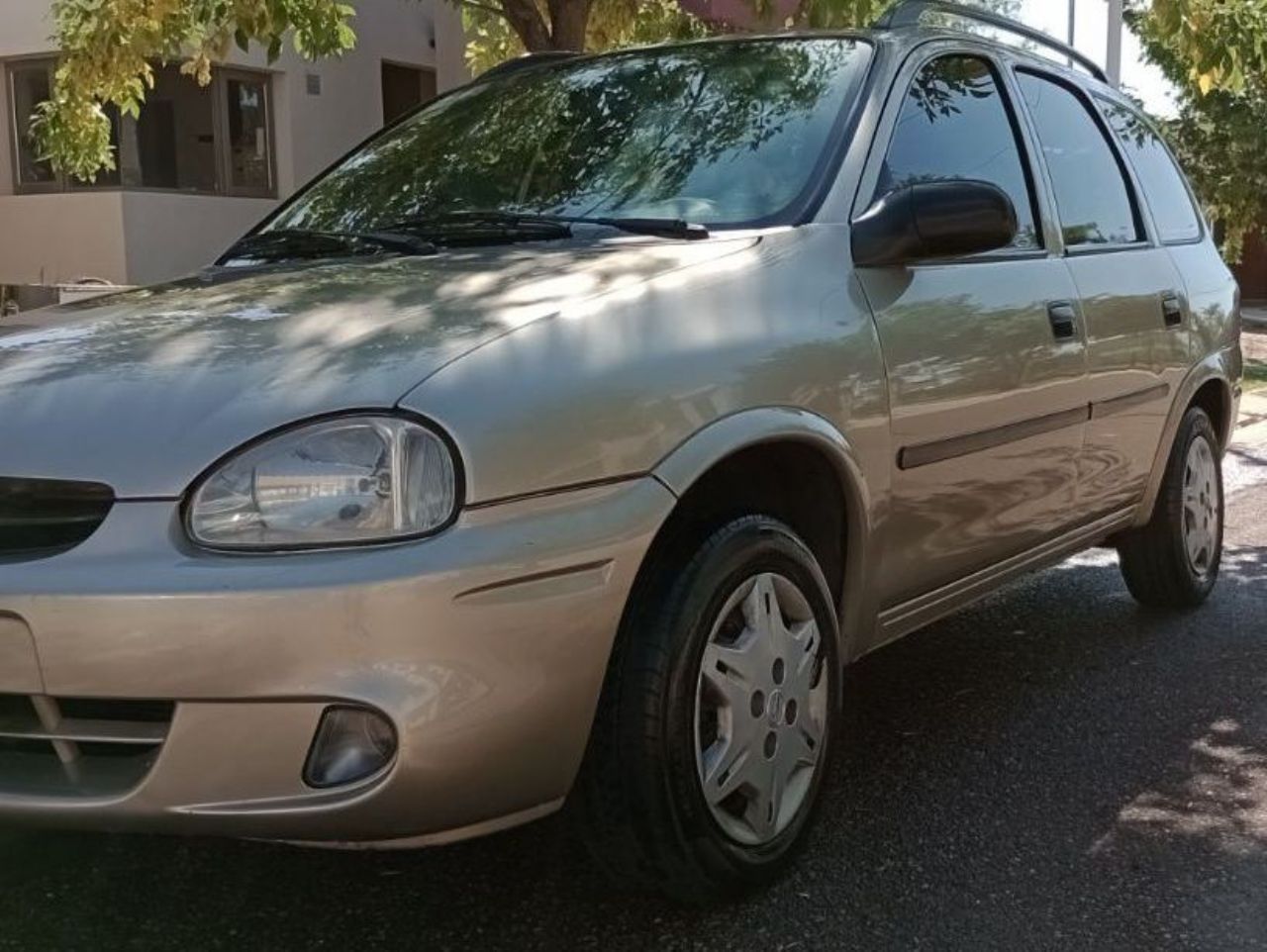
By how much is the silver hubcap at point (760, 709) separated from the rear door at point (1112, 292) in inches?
59.9

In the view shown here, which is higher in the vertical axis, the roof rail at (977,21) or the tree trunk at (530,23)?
the tree trunk at (530,23)

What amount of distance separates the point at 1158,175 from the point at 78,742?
4.17 meters

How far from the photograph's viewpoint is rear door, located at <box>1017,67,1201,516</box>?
4.20m

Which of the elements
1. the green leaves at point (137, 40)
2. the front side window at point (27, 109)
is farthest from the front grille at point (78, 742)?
the front side window at point (27, 109)

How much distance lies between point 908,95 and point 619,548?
1.74 metres

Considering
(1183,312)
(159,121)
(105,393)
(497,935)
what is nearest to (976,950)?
(497,935)

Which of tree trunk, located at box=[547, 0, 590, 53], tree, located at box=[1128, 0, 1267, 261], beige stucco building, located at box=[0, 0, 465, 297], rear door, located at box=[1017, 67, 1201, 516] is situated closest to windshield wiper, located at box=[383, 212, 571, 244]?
rear door, located at box=[1017, 67, 1201, 516]

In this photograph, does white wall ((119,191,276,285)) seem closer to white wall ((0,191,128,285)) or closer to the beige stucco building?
the beige stucco building

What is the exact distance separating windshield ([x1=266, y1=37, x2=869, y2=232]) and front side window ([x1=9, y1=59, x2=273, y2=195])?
1013 cm

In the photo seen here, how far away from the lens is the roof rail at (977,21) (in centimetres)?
395

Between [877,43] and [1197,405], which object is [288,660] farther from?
[1197,405]

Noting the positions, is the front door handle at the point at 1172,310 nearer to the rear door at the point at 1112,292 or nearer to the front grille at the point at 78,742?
the rear door at the point at 1112,292

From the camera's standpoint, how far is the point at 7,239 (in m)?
13.8

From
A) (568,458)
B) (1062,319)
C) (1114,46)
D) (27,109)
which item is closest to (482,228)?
(568,458)
